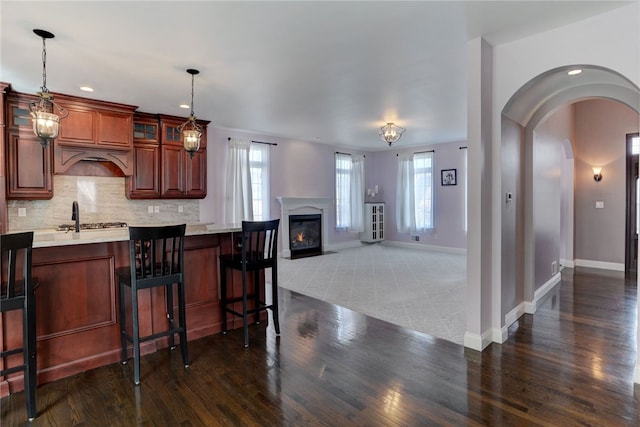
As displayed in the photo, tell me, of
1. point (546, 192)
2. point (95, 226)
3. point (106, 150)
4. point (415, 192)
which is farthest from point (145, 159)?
point (415, 192)

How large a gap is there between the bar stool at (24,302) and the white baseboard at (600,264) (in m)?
7.84

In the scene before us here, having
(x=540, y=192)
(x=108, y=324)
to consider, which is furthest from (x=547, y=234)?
(x=108, y=324)

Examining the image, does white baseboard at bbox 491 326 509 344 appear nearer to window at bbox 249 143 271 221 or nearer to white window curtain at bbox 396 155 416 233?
window at bbox 249 143 271 221

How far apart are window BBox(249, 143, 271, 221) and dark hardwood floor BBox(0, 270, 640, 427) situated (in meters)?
4.05

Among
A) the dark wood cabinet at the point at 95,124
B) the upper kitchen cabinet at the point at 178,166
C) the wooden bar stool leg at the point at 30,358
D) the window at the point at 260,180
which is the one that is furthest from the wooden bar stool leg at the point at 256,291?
the window at the point at 260,180

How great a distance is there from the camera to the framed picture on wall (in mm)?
Result: 8227

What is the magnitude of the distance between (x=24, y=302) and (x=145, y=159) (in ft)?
12.0

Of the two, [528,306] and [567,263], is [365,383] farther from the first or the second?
[567,263]

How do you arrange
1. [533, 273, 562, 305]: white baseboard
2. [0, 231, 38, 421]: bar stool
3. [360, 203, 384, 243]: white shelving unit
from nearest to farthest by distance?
[0, 231, 38, 421]: bar stool, [533, 273, 562, 305]: white baseboard, [360, 203, 384, 243]: white shelving unit

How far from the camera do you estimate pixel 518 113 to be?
3387 mm

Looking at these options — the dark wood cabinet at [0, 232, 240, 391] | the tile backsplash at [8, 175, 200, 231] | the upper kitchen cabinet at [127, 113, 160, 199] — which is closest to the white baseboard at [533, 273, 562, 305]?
the dark wood cabinet at [0, 232, 240, 391]

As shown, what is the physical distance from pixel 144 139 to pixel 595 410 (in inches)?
239

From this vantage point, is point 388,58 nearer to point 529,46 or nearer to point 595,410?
point 529,46

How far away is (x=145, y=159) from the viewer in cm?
544
